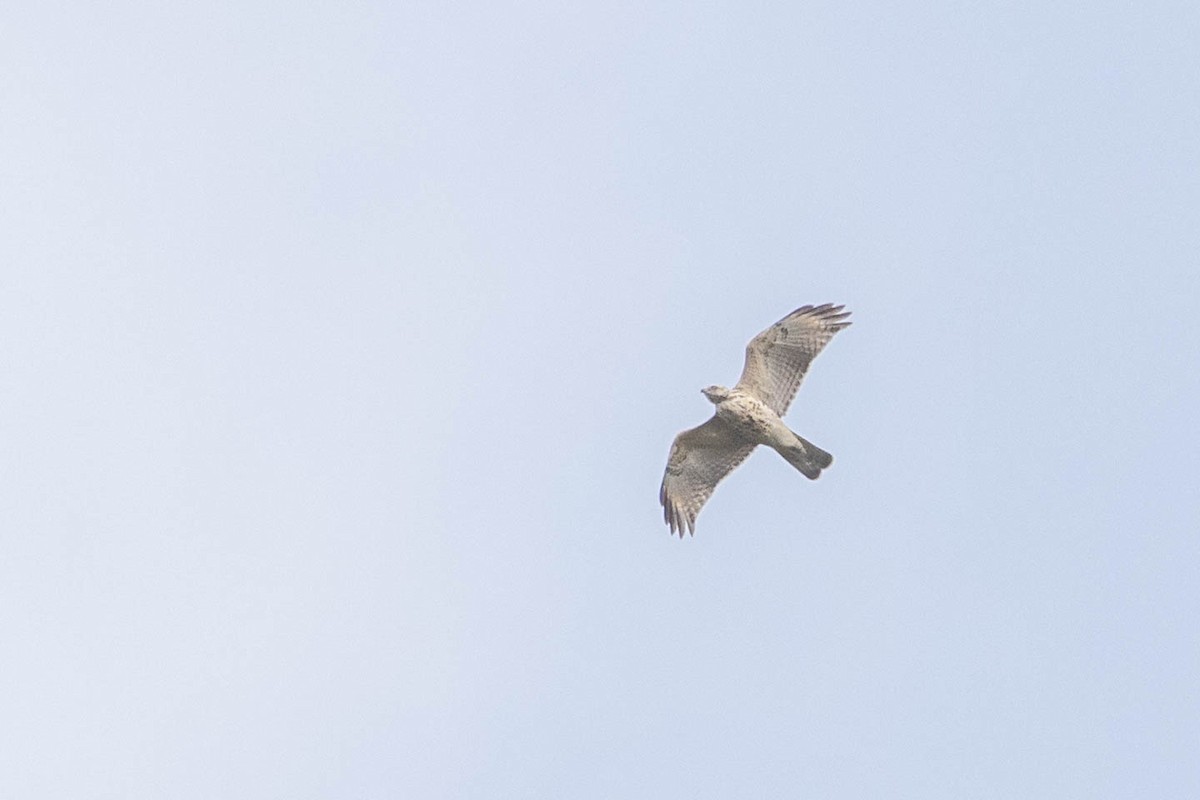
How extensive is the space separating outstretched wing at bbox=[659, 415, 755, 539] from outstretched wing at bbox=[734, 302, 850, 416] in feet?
2.50

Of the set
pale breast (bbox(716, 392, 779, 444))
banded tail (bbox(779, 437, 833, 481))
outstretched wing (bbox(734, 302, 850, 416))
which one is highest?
outstretched wing (bbox(734, 302, 850, 416))

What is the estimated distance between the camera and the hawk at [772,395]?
2581 centimetres

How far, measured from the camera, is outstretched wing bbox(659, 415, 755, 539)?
86.9 feet

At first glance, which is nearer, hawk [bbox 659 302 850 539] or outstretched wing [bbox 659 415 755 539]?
hawk [bbox 659 302 850 539]

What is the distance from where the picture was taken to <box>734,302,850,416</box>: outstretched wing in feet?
85.3

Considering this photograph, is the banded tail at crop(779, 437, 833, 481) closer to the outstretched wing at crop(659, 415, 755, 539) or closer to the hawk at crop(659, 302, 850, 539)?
the hawk at crop(659, 302, 850, 539)

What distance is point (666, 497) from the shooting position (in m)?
27.2

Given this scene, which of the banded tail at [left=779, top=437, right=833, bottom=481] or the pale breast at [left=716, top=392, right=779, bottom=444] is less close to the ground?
the pale breast at [left=716, top=392, right=779, bottom=444]

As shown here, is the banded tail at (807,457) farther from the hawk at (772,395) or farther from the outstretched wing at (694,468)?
the outstretched wing at (694,468)

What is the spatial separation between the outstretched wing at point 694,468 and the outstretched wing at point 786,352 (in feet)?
2.50

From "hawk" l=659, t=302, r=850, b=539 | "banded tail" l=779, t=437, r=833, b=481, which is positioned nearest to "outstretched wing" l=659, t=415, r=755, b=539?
"hawk" l=659, t=302, r=850, b=539

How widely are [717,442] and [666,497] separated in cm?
125

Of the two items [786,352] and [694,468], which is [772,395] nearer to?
[786,352]

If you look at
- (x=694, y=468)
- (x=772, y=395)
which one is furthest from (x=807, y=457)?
(x=694, y=468)
